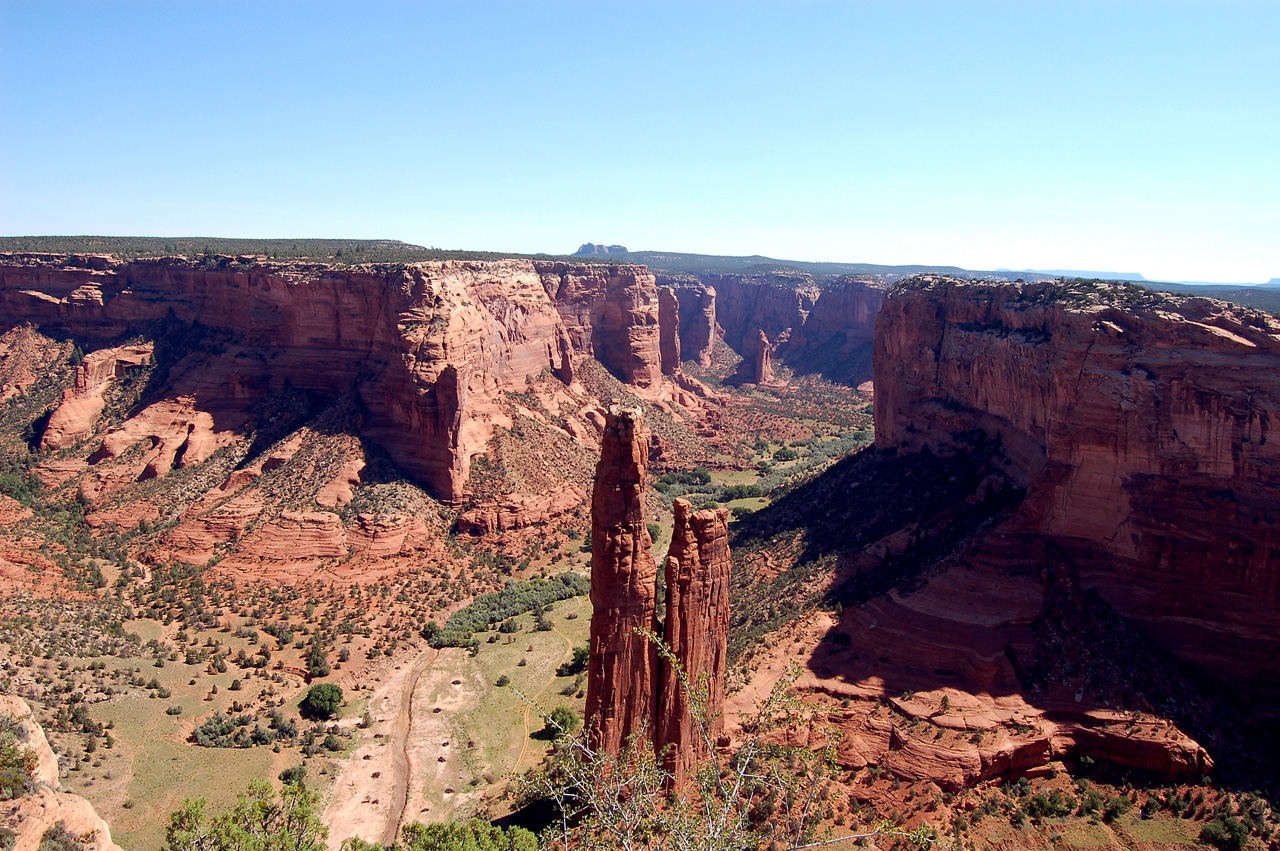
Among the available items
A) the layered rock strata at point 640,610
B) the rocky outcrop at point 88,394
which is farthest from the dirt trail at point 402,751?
the rocky outcrop at point 88,394

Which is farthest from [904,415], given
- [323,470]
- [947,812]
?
[323,470]

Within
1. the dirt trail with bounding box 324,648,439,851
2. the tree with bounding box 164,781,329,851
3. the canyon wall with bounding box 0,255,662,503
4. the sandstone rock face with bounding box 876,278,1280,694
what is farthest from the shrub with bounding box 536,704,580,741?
the canyon wall with bounding box 0,255,662,503

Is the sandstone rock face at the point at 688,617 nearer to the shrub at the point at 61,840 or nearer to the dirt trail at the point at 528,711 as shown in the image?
the dirt trail at the point at 528,711

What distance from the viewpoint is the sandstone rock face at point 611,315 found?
89812mm

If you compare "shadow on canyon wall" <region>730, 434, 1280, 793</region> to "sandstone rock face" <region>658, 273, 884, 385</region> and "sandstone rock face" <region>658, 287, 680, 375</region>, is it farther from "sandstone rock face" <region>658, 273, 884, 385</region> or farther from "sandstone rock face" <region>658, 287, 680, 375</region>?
"sandstone rock face" <region>658, 273, 884, 385</region>

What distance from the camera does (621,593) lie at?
2439 cm

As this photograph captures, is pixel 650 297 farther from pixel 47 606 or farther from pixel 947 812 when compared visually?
pixel 947 812

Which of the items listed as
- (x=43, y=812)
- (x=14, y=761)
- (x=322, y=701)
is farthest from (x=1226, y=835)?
→ (x=14, y=761)

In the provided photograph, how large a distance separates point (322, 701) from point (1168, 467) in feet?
127

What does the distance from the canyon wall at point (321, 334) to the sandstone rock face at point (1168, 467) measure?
1497 inches

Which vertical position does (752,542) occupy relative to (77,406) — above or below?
below

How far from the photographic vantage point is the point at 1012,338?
4131 cm

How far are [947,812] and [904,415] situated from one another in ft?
102

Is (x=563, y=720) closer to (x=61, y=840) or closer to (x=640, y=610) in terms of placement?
(x=640, y=610)
